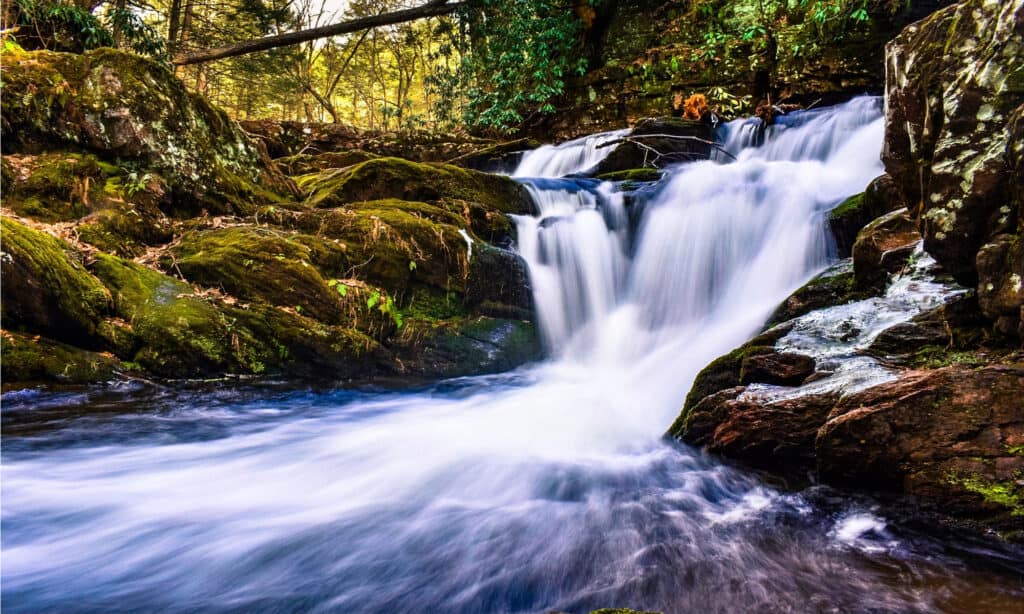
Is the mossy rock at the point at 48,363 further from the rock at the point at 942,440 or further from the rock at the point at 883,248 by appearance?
the rock at the point at 883,248

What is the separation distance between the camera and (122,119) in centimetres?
504

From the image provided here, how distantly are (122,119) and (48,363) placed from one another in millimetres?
2795

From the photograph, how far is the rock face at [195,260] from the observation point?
3.76 metres

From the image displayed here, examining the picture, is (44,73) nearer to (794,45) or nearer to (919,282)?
(919,282)

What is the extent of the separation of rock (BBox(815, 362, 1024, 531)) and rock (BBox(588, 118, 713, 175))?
27.3ft

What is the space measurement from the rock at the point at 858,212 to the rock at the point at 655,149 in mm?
4663

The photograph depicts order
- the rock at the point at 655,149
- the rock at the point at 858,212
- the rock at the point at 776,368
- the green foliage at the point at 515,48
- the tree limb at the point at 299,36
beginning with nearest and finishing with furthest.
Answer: the rock at the point at 776,368 < the rock at the point at 858,212 < the tree limb at the point at 299,36 < the rock at the point at 655,149 < the green foliage at the point at 515,48

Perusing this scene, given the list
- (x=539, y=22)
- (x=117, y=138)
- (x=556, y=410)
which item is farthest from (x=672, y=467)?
(x=539, y=22)

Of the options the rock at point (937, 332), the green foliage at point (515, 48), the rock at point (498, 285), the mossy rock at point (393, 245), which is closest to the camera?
the rock at point (937, 332)

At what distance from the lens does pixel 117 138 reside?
5.02 meters

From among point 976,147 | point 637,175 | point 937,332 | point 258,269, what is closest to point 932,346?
point 937,332

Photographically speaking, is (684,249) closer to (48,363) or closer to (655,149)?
(655,149)

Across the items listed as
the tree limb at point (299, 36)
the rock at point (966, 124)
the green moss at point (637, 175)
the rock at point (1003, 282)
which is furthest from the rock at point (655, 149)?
the rock at point (1003, 282)

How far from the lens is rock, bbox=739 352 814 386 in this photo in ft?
10.2
